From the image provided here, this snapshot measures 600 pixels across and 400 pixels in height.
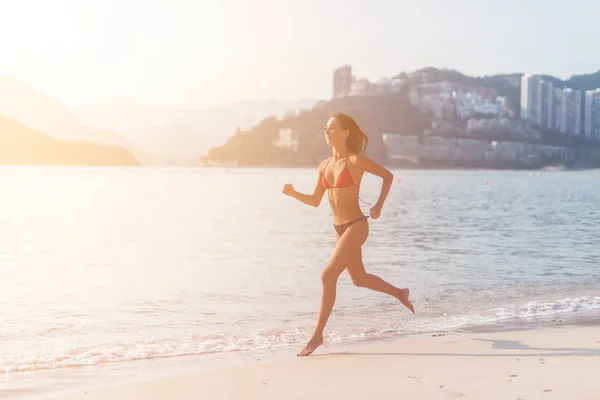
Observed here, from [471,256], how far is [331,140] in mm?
9781

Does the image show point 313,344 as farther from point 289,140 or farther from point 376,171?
point 289,140

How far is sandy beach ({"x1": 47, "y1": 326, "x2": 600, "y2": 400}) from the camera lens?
4793 millimetres

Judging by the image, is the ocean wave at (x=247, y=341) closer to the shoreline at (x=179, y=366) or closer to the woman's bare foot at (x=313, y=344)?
the shoreline at (x=179, y=366)

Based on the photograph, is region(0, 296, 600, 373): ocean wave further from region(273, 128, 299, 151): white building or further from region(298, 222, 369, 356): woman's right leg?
region(273, 128, 299, 151): white building

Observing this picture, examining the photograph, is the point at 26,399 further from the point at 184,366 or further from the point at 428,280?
the point at 428,280

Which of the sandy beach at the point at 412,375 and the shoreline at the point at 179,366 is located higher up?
the sandy beach at the point at 412,375

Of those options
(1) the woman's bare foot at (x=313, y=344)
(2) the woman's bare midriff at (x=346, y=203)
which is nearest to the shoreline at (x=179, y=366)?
(1) the woman's bare foot at (x=313, y=344)

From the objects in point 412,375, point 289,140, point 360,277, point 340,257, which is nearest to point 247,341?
point 360,277

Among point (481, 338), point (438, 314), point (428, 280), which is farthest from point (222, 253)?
point (481, 338)

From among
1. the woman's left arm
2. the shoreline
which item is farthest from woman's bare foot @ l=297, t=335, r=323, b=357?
the woman's left arm

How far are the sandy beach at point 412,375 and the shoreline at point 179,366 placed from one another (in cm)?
7

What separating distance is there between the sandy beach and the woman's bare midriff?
1.12m

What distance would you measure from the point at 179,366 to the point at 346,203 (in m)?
1.83

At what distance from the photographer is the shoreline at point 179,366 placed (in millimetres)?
5176
